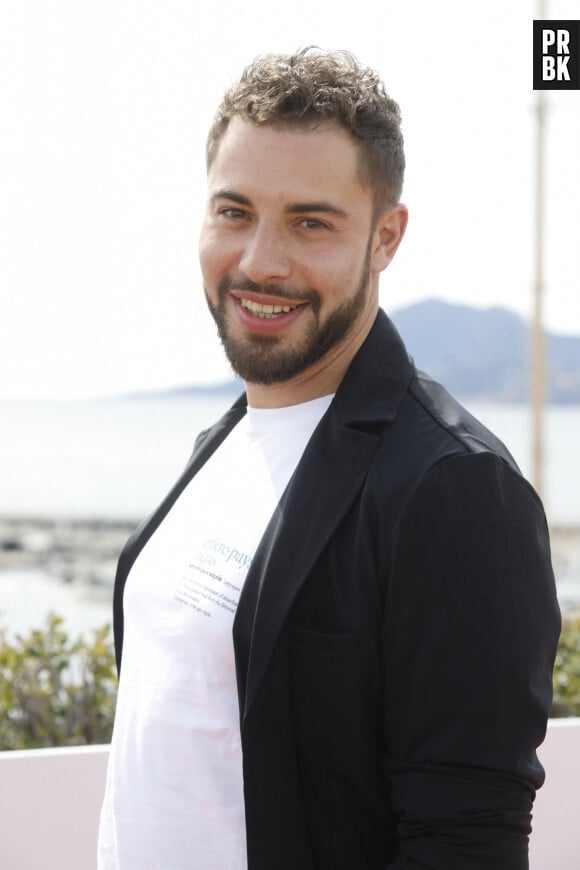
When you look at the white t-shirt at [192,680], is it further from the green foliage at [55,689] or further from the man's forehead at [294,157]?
the green foliage at [55,689]

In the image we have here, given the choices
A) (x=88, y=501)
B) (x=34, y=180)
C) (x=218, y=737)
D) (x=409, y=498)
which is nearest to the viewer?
(x=409, y=498)

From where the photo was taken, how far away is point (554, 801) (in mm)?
2766

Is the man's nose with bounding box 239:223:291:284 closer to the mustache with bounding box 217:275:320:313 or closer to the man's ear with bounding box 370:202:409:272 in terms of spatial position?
the mustache with bounding box 217:275:320:313

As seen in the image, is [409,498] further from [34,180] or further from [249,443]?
[34,180]

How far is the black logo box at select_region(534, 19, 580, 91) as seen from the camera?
351cm

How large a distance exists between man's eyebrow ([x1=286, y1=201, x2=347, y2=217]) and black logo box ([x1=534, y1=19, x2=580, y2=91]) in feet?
8.53

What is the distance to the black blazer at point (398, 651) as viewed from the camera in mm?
1041

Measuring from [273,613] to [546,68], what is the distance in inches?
119

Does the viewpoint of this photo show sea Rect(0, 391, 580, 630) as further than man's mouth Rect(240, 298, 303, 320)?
Yes

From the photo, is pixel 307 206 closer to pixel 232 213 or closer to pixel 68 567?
pixel 232 213

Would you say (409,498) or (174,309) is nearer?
(409,498)

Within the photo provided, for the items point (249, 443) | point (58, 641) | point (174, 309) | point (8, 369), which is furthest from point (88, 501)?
point (249, 443)

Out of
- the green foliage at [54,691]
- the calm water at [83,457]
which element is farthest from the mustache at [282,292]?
the calm water at [83,457]

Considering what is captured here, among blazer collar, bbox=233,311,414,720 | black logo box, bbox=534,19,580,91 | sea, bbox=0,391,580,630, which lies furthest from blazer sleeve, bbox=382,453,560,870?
sea, bbox=0,391,580,630
